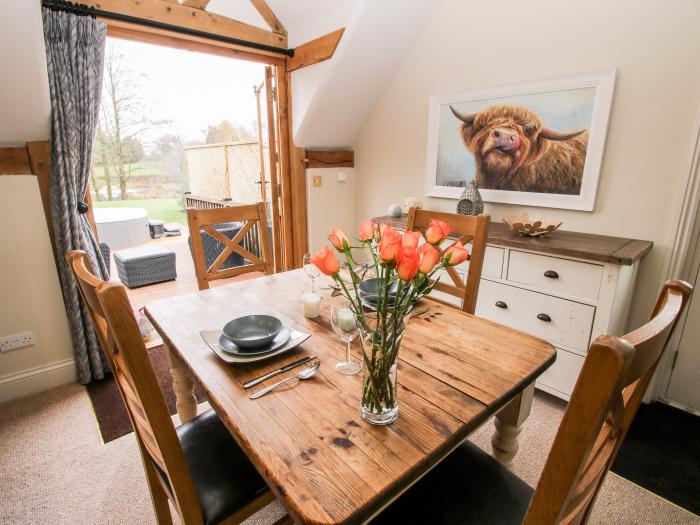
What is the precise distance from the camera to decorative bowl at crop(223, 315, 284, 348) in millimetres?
1128

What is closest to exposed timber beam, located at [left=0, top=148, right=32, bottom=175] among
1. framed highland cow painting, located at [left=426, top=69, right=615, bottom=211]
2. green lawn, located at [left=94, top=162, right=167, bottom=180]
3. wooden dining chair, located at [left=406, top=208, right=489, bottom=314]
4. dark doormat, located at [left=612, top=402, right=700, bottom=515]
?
wooden dining chair, located at [left=406, top=208, right=489, bottom=314]

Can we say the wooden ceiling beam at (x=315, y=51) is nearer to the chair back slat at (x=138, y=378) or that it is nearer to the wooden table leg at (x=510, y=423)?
the chair back slat at (x=138, y=378)

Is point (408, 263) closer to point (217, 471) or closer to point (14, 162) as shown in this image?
point (217, 471)

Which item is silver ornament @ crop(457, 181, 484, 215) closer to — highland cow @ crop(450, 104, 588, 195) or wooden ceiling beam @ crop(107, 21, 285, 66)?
highland cow @ crop(450, 104, 588, 195)

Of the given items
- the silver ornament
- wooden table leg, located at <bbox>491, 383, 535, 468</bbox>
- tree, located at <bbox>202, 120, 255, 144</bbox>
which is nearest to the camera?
wooden table leg, located at <bbox>491, 383, 535, 468</bbox>

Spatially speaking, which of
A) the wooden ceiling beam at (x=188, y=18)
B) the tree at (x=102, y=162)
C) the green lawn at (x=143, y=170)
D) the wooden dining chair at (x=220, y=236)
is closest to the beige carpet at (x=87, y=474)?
the wooden dining chair at (x=220, y=236)

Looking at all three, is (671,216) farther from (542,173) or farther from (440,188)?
(440,188)

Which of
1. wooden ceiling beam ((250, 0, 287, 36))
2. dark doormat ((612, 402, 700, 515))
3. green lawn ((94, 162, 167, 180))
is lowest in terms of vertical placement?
dark doormat ((612, 402, 700, 515))

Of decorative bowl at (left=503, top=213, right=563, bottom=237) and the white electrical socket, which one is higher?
decorative bowl at (left=503, top=213, right=563, bottom=237)

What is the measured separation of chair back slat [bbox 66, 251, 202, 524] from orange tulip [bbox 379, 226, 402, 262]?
0.49 metres

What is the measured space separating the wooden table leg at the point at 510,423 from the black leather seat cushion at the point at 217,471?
771 mm

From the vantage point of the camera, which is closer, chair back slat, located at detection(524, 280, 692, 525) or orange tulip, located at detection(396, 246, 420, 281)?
chair back slat, located at detection(524, 280, 692, 525)

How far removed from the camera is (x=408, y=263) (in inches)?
28.2

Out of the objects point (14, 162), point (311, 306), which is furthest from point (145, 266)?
point (311, 306)
